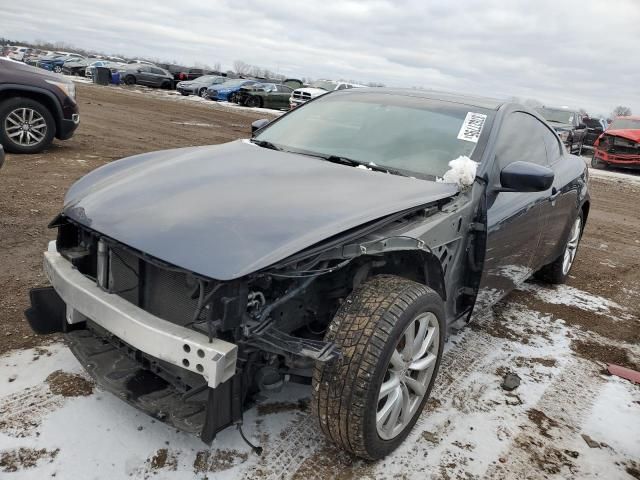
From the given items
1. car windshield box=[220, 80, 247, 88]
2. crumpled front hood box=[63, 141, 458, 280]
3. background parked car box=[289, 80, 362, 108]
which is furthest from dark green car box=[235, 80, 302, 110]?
crumpled front hood box=[63, 141, 458, 280]

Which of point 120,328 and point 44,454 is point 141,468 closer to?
point 44,454

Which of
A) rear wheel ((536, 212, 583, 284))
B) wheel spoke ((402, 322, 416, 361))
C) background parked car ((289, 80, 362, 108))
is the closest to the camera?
wheel spoke ((402, 322, 416, 361))

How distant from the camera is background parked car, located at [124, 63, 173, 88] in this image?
109 feet

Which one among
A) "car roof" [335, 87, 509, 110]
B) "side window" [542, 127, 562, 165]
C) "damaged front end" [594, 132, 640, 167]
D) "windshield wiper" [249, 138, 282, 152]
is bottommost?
"damaged front end" [594, 132, 640, 167]

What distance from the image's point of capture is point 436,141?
10.5ft

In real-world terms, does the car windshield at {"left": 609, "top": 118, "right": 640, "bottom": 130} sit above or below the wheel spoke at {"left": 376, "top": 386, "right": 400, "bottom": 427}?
above

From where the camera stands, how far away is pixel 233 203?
2359mm

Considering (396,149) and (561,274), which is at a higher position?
(396,149)

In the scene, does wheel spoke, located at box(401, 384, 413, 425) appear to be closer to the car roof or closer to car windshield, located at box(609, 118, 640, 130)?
the car roof

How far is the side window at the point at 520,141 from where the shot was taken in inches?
132

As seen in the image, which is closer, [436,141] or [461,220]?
[461,220]

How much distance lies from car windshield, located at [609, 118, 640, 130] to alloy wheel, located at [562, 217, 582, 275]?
1347 centimetres

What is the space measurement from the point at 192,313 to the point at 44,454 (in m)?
0.86

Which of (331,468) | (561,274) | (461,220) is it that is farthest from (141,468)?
(561,274)
